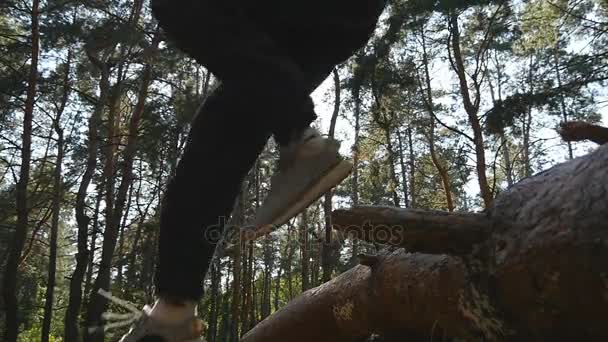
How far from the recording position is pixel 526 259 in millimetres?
1146

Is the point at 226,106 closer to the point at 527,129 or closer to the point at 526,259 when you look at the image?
the point at 526,259

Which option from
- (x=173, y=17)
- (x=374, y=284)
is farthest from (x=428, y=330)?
(x=173, y=17)

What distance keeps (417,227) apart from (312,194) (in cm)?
30

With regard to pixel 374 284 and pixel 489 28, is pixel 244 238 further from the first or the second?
pixel 489 28

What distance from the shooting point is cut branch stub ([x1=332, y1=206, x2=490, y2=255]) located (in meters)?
1.27

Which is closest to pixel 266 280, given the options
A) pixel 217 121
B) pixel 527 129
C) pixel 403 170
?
pixel 403 170

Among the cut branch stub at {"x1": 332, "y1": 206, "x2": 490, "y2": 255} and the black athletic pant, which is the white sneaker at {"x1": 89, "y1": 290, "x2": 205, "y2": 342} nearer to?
the black athletic pant

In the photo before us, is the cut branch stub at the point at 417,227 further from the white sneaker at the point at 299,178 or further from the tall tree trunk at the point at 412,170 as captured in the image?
the tall tree trunk at the point at 412,170

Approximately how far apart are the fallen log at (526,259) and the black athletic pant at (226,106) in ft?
1.05

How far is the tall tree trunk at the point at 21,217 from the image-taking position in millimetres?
11477

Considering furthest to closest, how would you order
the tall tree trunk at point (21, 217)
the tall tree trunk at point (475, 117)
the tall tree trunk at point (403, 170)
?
A: the tall tree trunk at point (403, 170) → the tall tree trunk at point (475, 117) → the tall tree trunk at point (21, 217)

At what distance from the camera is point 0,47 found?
13.9m

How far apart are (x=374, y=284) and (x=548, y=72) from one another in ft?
52.3

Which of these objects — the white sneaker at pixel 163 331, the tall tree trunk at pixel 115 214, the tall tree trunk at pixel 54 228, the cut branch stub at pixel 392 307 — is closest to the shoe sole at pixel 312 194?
the white sneaker at pixel 163 331
